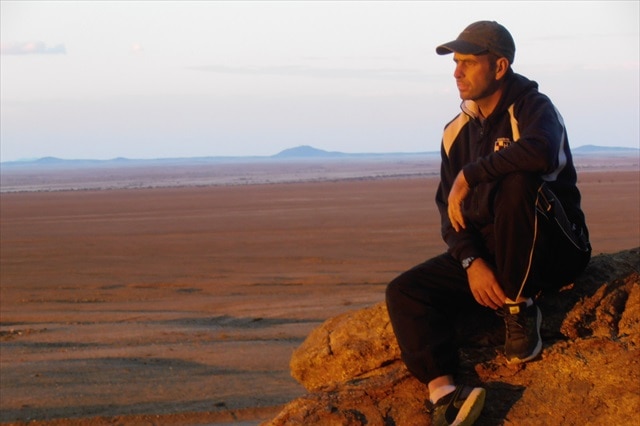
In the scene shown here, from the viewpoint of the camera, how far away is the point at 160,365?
9.77 m

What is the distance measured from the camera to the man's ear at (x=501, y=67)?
4.86 m

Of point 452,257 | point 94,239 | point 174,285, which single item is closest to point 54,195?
point 94,239

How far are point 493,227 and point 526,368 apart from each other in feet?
2.31

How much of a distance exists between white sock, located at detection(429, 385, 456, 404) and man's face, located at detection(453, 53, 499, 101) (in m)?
1.39

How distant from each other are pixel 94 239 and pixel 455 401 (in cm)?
1972

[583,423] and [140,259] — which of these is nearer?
[583,423]

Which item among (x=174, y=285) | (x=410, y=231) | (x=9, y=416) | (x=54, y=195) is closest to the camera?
(x=9, y=416)

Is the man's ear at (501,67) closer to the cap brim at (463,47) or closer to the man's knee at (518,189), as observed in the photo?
the cap brim at (463,47)

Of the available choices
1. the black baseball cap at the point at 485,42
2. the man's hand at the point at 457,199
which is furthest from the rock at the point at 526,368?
the black baseball cap at the point at 485,42

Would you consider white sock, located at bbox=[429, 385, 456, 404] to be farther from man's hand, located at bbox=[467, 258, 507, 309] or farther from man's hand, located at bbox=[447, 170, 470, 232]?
man's hand, located at bbox=[447, 170, 470, 232]

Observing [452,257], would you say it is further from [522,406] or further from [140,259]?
[140,259]

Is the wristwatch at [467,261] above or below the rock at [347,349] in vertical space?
above

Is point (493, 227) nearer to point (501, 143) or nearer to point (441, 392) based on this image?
point (501, 143)

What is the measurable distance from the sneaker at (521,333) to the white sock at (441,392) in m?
0.38
